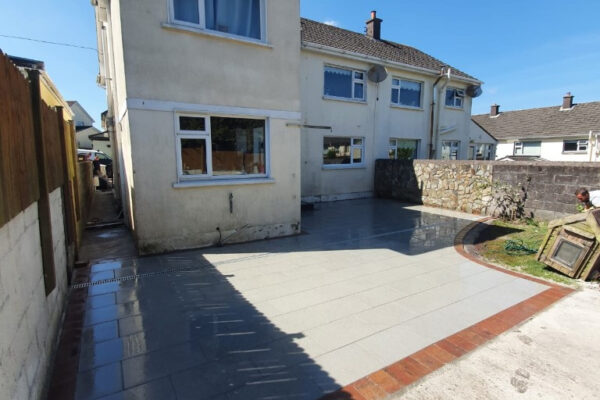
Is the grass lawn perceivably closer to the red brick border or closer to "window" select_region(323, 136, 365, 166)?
the red brick border

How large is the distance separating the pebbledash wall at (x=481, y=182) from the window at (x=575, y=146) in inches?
882

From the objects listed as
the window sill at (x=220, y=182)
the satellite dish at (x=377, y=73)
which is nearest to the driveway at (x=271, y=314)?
the window sill at (x=220, y=182)

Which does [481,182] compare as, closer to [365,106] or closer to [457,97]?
[365,106]

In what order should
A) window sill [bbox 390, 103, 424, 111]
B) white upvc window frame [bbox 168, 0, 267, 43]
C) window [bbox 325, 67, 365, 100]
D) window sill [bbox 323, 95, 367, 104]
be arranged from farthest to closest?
window sill [bbox 390, 103, 424, 111]
window [bbox 325, 67, 365, 100]
window sill [bbox 323, 95, 367, 104]
white upvc window frame [bbox 168, 0, 267, 43]

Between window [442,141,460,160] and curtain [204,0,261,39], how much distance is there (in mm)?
13698

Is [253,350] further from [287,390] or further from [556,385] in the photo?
[556,385]

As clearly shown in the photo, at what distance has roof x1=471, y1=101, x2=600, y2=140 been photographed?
25.5 meters

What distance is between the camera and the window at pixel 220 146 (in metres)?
6.42

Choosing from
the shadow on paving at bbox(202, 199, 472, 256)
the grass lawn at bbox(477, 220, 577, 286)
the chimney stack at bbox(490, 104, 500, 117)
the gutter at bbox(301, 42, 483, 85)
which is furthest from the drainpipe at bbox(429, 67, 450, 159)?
the chimney stack at bbox(490, 104, 500, 117)

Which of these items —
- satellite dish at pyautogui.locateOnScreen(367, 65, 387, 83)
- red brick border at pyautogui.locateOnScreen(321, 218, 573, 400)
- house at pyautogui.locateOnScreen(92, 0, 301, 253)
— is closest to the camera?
red brick border at pyautogui.locateOnScreen(321, 218, 573, 400)

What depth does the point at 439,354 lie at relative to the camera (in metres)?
3.08

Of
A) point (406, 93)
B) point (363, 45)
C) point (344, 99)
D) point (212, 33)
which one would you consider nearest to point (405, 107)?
point (406, 93)

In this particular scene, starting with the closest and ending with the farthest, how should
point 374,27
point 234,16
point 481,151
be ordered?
A: point 234,16 < point 374,27 < point 481,151

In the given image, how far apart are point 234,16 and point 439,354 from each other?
7.15 meters
